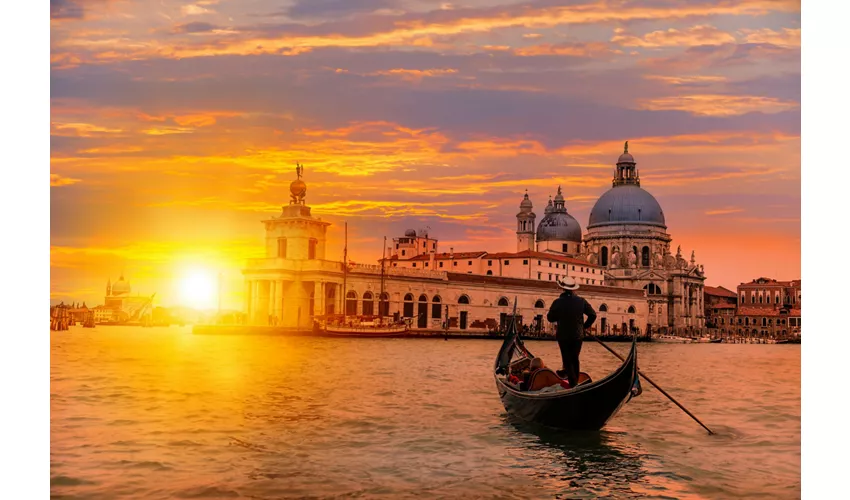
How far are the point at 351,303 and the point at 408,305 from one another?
204 centimetres

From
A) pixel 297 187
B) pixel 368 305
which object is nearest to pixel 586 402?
pixel 297 187

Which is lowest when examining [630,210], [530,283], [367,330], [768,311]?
[367,330]

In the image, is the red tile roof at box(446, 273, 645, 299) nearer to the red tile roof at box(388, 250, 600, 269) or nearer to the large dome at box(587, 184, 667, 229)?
the red tile roof at box(388, 250, 600, 269)

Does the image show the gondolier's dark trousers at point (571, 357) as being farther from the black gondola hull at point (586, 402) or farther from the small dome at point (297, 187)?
the small dome at point (297, 187)

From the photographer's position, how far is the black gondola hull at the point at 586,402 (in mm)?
7641

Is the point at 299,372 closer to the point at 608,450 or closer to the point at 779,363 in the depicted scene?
the point at 608,450

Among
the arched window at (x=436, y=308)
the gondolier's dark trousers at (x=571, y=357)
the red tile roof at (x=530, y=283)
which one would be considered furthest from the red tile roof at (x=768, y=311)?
the arched window at (x=436, y=308)

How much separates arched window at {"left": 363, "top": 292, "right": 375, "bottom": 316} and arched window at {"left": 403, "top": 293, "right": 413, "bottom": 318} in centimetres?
110

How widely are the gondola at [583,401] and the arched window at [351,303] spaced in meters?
16.6

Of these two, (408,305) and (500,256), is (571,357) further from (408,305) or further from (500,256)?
(408,305)

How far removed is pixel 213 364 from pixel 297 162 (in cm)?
644

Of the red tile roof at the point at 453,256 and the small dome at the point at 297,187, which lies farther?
the red tile roof at the point at 453,256

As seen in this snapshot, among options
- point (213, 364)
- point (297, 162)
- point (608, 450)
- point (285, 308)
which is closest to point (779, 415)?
point (608, 450)

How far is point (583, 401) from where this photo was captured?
788 centimetres
